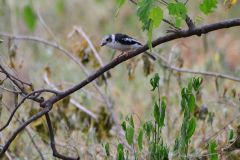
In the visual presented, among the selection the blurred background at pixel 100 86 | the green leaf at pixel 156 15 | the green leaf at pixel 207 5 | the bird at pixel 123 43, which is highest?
the green leaf at pixel 207 5

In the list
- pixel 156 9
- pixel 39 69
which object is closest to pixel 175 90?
pixel 39 69

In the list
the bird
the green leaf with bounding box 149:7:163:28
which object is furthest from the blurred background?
the green leaf with bounding box 149:7:163:28

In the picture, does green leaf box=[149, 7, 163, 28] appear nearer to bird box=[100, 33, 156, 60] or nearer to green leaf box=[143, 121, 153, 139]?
green leaf box=[143, 121, 153, 139]

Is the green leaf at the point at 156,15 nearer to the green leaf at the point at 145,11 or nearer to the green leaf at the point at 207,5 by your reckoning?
the green leaf at the point at 145,11

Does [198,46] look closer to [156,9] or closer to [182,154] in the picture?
[182,154]

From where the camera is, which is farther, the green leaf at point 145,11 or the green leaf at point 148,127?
the green leaf at point 148,127

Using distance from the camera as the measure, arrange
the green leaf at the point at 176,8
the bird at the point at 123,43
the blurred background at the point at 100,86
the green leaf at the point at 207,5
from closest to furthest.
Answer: the green leaf at the point at 176,8
the green leaf at the point at 207,5
the bird at the point at 123,43
the blurred background at the point at 100,86

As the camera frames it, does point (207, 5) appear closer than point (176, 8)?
No

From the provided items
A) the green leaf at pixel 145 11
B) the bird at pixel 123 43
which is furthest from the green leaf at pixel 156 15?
the bird at pixel 123 43

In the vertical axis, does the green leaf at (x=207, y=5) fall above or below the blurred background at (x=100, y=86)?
above

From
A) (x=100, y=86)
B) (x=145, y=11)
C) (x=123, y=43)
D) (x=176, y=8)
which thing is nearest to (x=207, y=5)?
(x=176, y=8)

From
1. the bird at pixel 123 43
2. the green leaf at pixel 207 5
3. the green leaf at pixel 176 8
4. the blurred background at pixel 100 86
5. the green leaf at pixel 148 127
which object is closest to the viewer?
the green leaf at pixel 176 8

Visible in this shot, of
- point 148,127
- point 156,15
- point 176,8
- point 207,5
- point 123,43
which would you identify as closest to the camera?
point 156,15

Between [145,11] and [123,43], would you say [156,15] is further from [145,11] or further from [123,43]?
[123,43]
